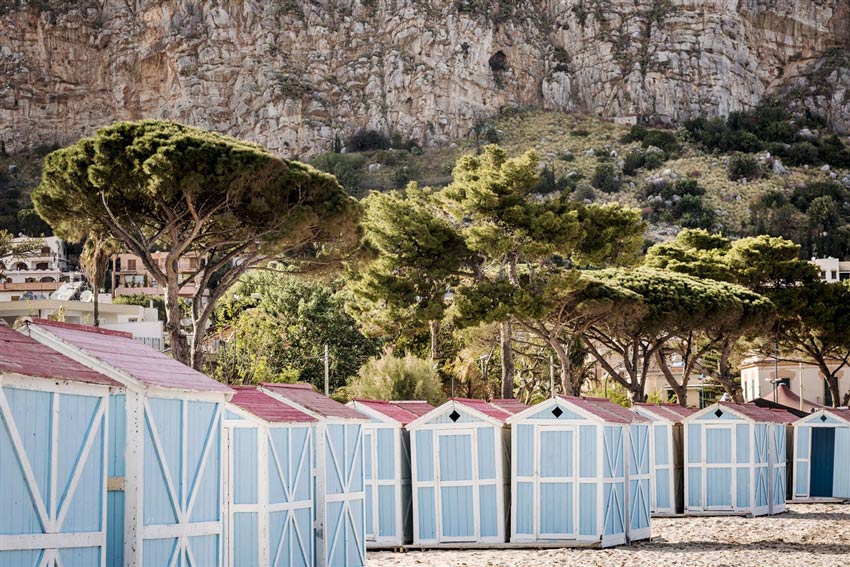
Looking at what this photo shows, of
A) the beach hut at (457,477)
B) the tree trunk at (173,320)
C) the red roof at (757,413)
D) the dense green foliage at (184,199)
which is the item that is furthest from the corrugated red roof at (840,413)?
the tree trunk at (173,320)

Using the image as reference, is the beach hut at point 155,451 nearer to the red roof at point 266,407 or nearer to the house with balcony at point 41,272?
the red roof at point 266,407

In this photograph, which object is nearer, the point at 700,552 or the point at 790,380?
the point at 700,552

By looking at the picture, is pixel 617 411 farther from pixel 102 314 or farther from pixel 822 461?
pixel 102 314

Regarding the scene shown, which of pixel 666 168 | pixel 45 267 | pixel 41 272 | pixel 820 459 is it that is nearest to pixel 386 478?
pixel 820 459

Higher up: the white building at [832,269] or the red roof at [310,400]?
the white building at [832,269]

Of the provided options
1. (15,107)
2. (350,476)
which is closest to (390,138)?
(15,107)

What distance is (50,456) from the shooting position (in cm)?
1055

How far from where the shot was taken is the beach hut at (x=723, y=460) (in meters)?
30.5

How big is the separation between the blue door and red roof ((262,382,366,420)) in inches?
814

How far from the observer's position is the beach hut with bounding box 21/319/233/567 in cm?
1209

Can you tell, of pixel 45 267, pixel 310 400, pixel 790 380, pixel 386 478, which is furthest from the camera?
pixel 45 267

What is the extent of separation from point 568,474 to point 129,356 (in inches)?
462

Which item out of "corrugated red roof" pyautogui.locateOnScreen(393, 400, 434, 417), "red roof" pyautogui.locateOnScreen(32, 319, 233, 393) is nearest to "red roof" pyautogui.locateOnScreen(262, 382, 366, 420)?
"red roof" pyautogui.locateOnScreen(32, 319, 233, 393)

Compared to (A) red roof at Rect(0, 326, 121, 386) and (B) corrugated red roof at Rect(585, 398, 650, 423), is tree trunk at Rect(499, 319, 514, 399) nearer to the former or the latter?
(B) corrugated red roof at Rect(585, 398, 650, 423)
